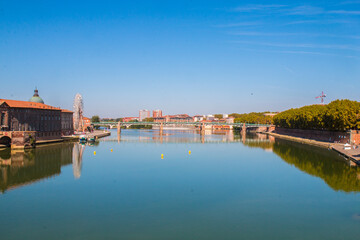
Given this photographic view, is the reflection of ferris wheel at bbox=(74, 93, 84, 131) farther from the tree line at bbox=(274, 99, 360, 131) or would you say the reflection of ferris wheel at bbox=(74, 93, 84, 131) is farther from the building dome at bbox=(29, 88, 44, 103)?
the tree line at bbox=(274, 99, 360, 131)

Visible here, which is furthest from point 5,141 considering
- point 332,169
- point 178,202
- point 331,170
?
point 332,169

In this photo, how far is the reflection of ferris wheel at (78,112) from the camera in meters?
117

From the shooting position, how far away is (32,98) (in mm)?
95625

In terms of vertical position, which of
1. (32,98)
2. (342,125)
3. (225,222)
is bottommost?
(225,222)

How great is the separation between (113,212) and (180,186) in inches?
361

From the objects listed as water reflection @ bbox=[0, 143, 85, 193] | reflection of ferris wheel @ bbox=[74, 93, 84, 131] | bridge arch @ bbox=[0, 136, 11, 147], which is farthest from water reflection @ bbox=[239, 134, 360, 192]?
reflection of ferris wheel @ bbox=[74, 93, 84, 131]

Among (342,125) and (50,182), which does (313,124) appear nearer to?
(342,125)

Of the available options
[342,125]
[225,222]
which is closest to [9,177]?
[225,222]

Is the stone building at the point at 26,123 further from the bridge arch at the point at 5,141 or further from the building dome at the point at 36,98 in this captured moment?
the building dome at the point at 36,98

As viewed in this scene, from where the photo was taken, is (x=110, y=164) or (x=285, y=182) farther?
(x=110, y=164)

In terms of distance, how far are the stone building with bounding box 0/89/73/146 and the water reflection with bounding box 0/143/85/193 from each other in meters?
3.25

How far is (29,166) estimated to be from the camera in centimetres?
3938

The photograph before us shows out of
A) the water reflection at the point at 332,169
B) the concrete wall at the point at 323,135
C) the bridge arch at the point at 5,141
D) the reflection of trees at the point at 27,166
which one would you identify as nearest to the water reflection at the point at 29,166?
the reflection of trees at the point at 27,166

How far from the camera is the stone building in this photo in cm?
5691
